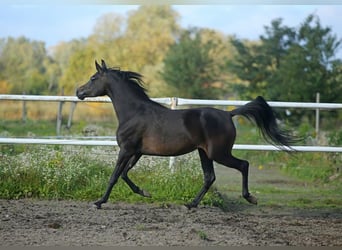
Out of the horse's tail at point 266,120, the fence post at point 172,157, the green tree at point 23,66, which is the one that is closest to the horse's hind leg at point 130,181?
the fence post at point 172,157

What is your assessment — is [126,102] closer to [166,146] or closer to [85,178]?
[166,146]

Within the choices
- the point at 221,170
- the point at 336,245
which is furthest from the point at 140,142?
the point at 221,170

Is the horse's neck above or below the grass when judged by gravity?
above

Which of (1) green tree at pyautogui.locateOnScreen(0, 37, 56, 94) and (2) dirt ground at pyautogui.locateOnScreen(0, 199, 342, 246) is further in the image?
(1) green tree at pyautogui.locateOnScreen(0, 37, 56, 94)

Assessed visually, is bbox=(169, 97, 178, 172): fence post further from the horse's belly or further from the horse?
the horse's belly

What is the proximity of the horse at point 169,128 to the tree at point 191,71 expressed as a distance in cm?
2271

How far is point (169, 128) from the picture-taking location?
7102mm

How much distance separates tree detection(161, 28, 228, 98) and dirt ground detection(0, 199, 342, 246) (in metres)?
23.0

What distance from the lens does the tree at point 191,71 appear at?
30.5m

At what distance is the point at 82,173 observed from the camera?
8.31m

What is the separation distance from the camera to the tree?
100ft

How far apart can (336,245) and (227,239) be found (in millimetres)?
984

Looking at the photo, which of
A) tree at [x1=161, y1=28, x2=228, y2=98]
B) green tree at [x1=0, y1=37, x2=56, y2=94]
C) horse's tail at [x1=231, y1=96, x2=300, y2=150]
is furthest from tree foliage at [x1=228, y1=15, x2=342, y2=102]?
horse's tail at [x1=231, y1=96, x2=300, y2=150]

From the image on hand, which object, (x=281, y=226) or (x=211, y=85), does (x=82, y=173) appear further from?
(x=211, y=85)
